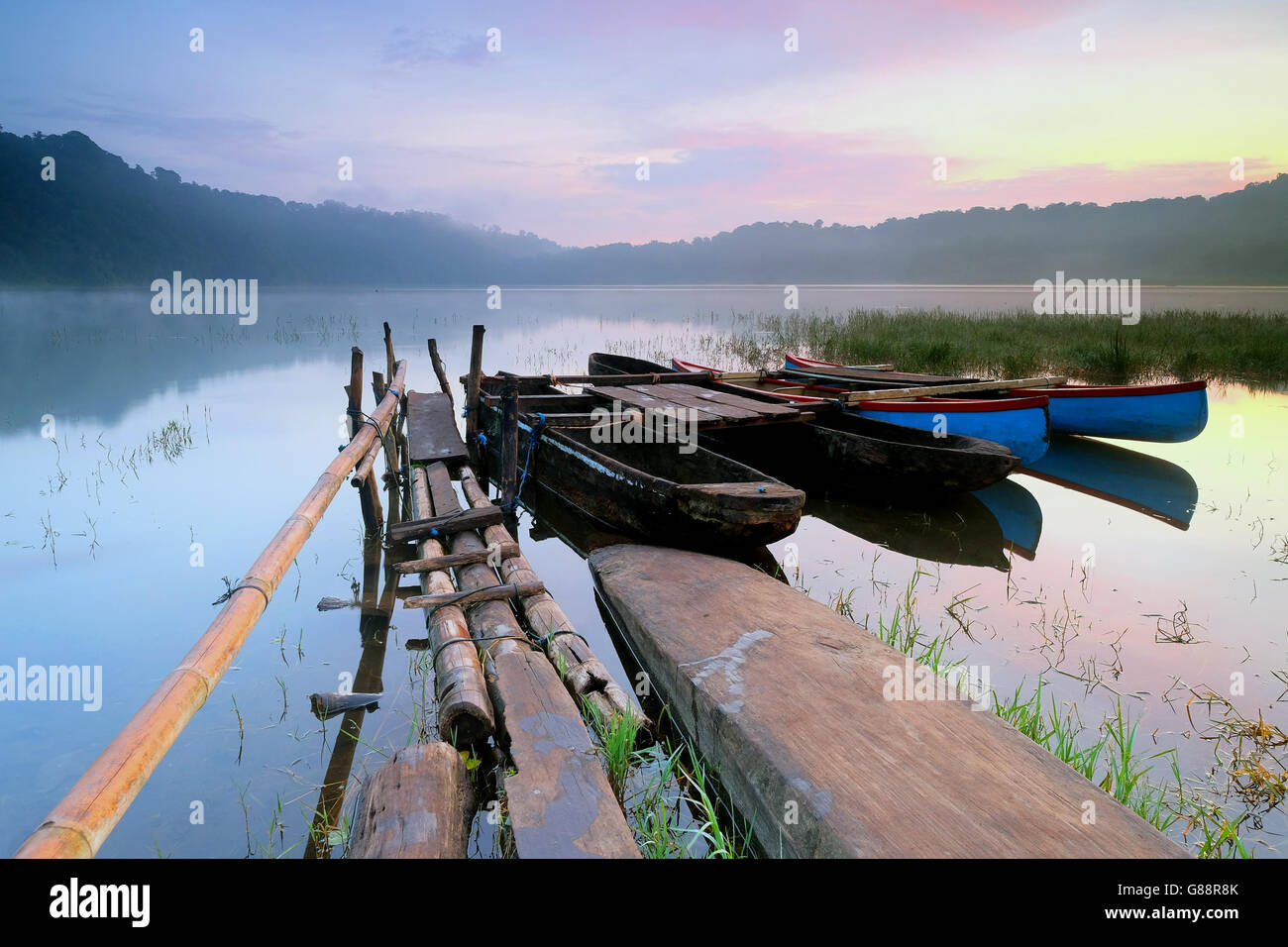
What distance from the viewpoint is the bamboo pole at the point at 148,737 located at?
2066 millimetres

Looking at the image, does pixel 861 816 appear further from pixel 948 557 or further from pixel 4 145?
pixel 4 145

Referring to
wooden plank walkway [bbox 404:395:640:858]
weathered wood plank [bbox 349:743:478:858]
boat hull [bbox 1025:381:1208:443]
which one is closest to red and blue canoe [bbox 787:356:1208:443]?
boat hull [bbox 1025:381:1208:443]

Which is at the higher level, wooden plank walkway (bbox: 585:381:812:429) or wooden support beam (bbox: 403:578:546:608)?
wooden plank walkway (bbox: 585:381:812:429)

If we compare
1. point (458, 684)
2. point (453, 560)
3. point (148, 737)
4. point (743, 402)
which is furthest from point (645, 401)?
point (148, 737)

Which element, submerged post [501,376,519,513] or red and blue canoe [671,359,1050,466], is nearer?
submerged post [501,376,519,513]

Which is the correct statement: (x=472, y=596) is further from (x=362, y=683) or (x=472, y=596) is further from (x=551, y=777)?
(x=551, y=777)

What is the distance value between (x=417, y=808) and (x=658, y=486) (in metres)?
3.44

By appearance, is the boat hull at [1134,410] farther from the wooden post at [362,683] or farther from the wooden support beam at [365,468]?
the wooden post at [362,683]

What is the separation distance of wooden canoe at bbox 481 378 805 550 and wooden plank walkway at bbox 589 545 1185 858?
1.01 meters

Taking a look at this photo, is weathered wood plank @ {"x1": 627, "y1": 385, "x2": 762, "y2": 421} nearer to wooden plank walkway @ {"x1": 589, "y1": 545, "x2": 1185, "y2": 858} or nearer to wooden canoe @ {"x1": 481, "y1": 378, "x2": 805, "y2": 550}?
wooden canoe @ {"x1": 481, "y1": 378, "x2": 805, "y2": 550}

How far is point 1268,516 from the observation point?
25.3ft

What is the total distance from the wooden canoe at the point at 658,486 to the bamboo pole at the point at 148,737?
9.36 ft

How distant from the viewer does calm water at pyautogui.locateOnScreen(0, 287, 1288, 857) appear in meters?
3.96

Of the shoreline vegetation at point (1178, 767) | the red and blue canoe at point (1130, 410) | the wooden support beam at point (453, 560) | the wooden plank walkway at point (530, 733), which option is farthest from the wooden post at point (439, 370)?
the shoreline vegetation at point (1178, 767)
